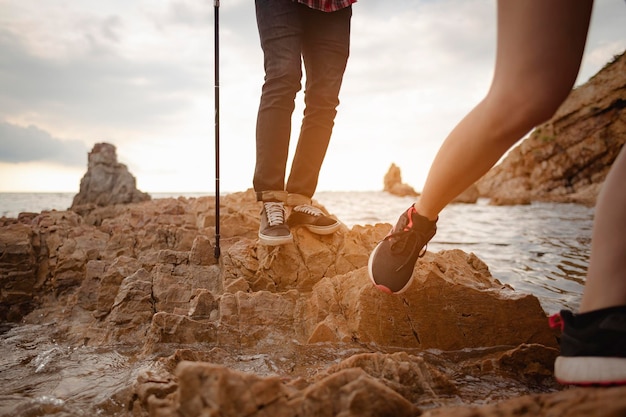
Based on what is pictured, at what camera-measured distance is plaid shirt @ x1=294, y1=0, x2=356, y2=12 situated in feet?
9.02

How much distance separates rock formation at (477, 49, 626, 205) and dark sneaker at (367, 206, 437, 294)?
81.0 ft

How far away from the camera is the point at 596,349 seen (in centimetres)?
108

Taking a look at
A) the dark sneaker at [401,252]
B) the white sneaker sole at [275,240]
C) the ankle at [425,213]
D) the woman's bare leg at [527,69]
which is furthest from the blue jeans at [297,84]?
the woman's bare leg at [527,69]

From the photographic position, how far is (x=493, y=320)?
2.11 metres

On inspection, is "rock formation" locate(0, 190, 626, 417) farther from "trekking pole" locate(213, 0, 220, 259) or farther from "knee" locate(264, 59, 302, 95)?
"knee" locate(264, 59, 302, 95)

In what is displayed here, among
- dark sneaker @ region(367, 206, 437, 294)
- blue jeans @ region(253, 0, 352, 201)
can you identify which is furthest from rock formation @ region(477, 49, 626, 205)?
dark sneaker @ region(367, 206, 437, 294)

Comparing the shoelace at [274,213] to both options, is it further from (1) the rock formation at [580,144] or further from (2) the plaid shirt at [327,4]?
(1) the rock formation at [580,144]

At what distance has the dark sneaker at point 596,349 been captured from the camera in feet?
3.43

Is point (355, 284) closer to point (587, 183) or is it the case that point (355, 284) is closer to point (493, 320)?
point (493, 320)

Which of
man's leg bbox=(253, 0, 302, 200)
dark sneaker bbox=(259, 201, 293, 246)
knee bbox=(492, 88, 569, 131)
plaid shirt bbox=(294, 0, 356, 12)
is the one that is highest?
plaid shirt bbox=(294, 0, 356, 12)

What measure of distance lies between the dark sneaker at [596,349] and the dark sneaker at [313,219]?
2.18m

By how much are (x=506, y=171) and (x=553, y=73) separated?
45.5 meters

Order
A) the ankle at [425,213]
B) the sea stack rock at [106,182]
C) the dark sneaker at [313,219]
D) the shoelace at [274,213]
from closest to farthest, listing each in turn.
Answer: the ankle at [425,213] < the shoelace at [274,213] < the dark sneaker at [313,219] < the sea stack rock at [106,182]

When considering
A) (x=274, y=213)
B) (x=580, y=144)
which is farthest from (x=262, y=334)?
(x=580, y=144)
